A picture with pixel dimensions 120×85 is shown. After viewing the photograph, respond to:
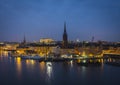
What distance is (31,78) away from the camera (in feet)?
32.5

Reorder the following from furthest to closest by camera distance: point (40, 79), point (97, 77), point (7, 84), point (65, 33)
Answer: point (65, 33) < point (97, 77) < point (40, 79) < point (7, 84)

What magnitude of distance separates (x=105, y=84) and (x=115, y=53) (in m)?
14.0

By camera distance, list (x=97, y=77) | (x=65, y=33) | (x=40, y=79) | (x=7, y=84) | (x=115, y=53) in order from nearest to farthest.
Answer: (x=7, y=84)
(x=40, y=79)
(x=97, y=77)
(x=115, y=53)
(x=65, y=33)

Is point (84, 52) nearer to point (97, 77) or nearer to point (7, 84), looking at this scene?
point (97, 77)

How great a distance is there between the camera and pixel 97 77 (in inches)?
406

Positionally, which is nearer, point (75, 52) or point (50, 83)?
point (50, 83)

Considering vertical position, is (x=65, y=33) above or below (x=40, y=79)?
above

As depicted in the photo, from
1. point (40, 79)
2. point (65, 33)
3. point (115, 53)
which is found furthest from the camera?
point (65, 33)

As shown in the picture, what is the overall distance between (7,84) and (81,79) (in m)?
2.69

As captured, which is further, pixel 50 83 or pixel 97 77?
pixel 97 77

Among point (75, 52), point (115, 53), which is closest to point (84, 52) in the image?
point (75, 52)

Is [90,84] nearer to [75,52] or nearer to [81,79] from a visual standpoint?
[81,79]

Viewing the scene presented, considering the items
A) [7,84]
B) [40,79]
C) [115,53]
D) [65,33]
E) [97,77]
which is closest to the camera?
[7,84]

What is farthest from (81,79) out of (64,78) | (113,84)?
(113,84)
